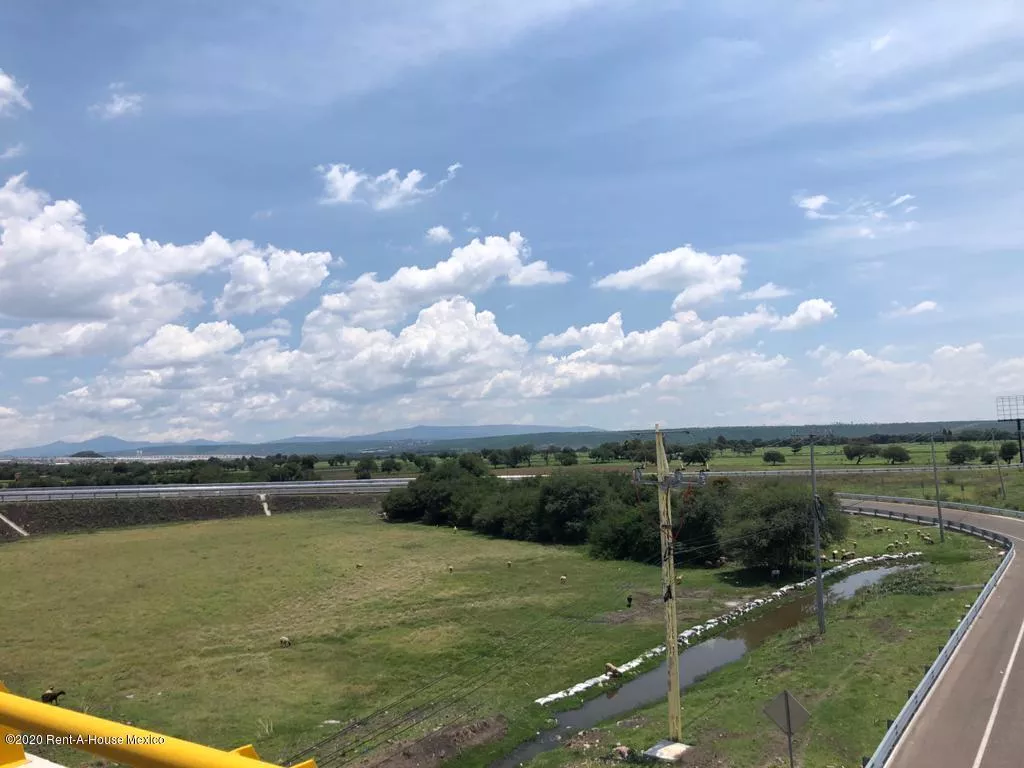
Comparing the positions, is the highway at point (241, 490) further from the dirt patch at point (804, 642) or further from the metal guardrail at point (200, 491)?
the dirt patch at point (804, 642)

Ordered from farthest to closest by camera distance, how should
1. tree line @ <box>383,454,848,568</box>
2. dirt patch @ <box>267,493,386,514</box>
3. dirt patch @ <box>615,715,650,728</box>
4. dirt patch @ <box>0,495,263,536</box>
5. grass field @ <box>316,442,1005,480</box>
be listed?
grass field @ <box>316,442,1005,480</box>
dirt patch @ <box>267,493,386,514</box>
dirt patch @ <box>0,495,263,536</box>
tree line @ <box>383,454,848,568</box>
dirt patch @ <box>615,715,650,728</box>

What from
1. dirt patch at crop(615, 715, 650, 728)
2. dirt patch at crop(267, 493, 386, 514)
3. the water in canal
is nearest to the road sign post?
dirt patch at crop(615, 715, 650, 728)

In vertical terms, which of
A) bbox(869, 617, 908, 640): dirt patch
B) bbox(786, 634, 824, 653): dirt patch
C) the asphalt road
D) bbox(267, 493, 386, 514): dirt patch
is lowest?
bbox(267, 493, 386, 514): dirt patch

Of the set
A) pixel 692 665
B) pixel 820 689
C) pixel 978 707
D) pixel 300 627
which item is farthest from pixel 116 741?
pixel 300 627

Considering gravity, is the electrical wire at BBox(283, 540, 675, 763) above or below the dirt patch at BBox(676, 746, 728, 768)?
below

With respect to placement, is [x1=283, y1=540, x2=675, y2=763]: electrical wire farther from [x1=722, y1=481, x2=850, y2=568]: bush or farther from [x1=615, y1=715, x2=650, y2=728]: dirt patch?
[x1=722, y1=481, x2=850, y2=568]: bush

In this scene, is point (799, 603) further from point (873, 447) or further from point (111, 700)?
point (873, 447)

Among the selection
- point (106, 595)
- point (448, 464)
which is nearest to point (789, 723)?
point (106, 595)
